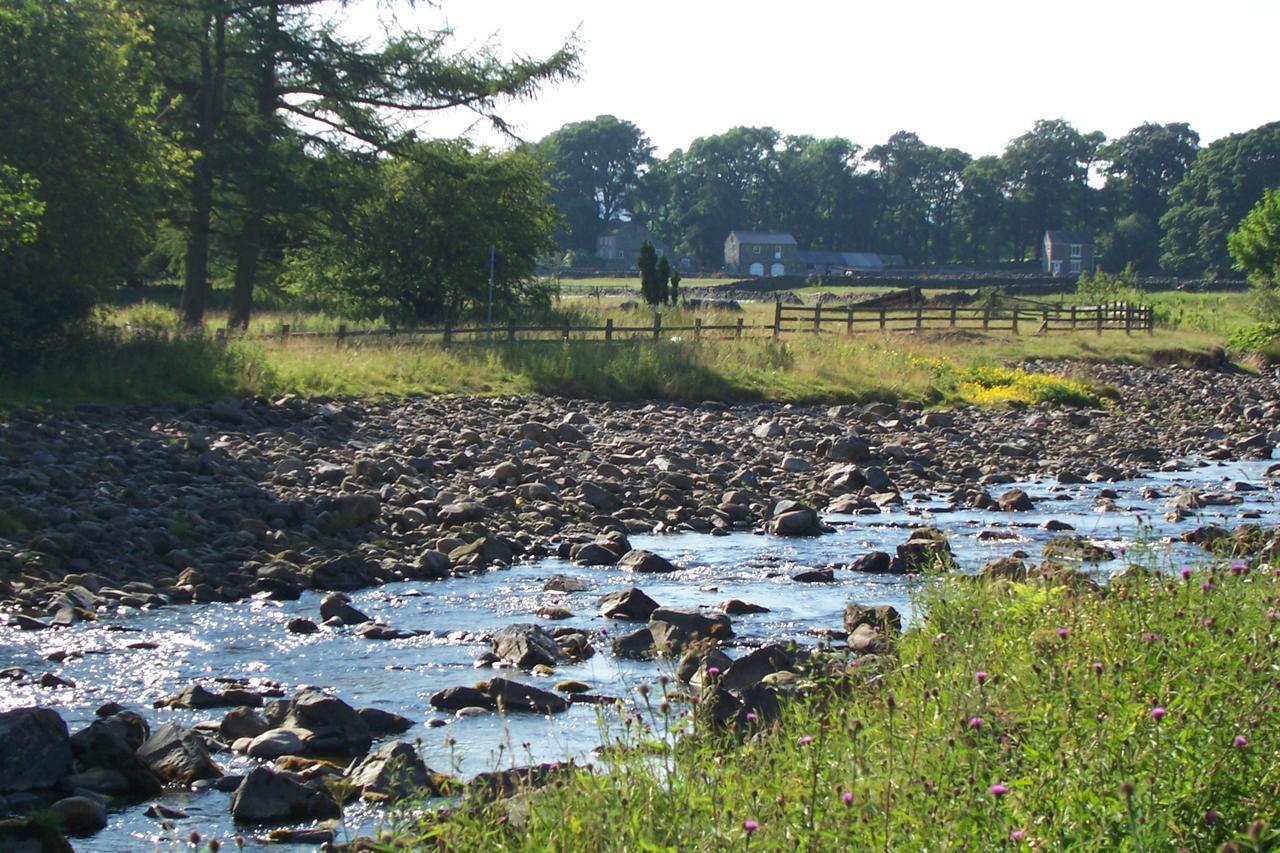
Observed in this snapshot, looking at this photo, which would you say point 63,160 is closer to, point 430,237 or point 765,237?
point 430,237

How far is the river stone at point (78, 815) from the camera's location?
22.8 feet

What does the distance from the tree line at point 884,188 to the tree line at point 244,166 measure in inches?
3216

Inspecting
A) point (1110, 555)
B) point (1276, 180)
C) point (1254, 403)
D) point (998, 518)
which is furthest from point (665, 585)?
point (1276, 180)

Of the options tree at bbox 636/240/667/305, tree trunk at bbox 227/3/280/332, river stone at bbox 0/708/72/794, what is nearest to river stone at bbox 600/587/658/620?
river stone at bbox 0/708/72/794

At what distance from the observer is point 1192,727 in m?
5.58

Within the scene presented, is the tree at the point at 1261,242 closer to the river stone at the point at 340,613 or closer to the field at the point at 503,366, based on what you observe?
the field at the point at 503,366

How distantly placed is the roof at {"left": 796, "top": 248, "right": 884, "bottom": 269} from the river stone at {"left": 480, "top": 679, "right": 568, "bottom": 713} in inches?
4116

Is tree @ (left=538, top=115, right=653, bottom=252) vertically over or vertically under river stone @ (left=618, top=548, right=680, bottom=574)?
over

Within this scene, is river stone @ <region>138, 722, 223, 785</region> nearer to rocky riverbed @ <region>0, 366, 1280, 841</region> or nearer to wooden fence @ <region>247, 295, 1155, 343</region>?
rocky riverbed @ <region>0, 366, 1280, 841</region>

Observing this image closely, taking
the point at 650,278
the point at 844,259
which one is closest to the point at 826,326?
the point at 650,278

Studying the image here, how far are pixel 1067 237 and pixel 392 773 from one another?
11729cm

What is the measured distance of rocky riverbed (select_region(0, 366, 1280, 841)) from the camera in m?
8.10

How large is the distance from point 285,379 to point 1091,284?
54.5 metres

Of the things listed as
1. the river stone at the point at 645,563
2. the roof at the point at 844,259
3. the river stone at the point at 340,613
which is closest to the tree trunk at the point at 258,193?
the river stone at the point at 645,563
